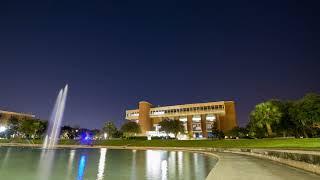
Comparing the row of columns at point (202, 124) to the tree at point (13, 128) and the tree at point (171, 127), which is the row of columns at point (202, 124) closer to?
the tree at point (171, 127)

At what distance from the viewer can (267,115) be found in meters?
73.0

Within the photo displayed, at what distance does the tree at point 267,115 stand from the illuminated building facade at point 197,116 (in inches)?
2290

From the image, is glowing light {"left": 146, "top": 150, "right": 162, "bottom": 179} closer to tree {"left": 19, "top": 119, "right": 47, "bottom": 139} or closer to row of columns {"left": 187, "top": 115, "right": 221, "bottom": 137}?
tree {"left": 19, "top": 119, "right": 47, "bottom": 139}

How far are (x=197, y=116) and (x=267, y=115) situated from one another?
244 feet

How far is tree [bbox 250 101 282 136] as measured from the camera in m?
72.6

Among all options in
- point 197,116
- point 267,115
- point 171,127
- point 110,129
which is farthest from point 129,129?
point 267,115

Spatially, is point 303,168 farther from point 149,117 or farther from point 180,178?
point 149,117

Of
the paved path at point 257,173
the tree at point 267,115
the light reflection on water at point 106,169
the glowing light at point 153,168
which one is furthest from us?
the tree at point 267,115

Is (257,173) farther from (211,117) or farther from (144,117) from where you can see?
(144,117)

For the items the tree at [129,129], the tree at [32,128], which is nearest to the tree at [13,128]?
the tree at [32,128]

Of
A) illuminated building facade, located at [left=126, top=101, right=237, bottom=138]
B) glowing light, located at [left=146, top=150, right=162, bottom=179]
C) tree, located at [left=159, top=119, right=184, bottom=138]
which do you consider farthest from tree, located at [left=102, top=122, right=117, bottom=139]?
glowing light, located at [left=146, top=150, right=162, bottom=179]

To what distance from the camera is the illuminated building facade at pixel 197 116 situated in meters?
141

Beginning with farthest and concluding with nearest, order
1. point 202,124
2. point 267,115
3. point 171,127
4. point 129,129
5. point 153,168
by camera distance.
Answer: point 202,124
point 129,129
point 171,127
point 267,115
point 153,168

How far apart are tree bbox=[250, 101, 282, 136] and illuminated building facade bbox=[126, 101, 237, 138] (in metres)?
58.2
